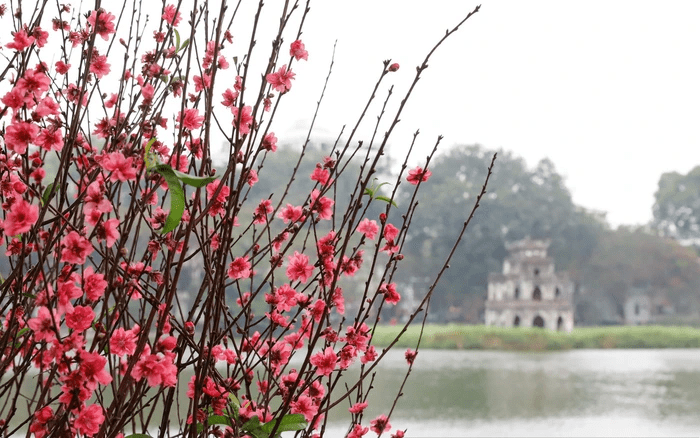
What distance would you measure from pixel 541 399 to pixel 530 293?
52.5ft

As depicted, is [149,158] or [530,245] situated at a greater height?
[530,245]

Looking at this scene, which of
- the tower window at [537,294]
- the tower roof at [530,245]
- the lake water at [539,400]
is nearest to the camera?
the lake water at [539,400]

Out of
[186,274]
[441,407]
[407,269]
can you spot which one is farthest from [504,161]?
[441,407]

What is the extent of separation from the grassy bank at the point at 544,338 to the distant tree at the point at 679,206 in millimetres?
11569

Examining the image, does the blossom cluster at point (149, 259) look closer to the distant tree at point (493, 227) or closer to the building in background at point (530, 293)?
the building in background at point (530, 293)

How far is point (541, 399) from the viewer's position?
8.92 metres

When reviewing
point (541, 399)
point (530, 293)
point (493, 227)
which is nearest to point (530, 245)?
point (530, 293)

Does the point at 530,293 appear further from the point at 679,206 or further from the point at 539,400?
the point at 539,400

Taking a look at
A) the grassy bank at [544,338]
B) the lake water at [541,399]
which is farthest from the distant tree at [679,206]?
the lake water at [541,399]

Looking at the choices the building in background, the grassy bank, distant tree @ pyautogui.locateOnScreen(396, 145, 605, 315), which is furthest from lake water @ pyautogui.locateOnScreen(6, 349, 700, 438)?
distant tree @ pyautogui.locateOnScreen(396, 145, 605, 315)

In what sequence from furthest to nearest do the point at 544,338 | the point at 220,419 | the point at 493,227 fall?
1. the point at 493,227
2. the point at 544,338
3. the point at 220,419

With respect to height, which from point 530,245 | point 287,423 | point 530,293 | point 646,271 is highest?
point 530,245

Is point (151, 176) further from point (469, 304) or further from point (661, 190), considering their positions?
point (661, 190)

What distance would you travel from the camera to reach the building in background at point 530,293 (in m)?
24.0
